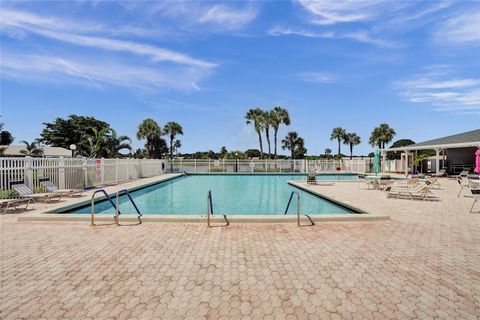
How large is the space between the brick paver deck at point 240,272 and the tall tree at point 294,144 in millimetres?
51220

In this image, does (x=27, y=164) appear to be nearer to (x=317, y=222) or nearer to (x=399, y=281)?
(x=317, y=222)

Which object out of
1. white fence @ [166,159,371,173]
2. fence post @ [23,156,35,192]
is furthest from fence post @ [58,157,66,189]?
white fence @ [166,159,371,173]

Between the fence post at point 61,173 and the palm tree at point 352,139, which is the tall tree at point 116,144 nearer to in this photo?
the fence post at point 61,173

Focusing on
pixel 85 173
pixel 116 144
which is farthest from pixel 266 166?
pixel 116 144

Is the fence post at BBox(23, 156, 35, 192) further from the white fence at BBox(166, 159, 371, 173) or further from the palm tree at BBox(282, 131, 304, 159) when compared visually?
the palm tree at BBox(282, 131, 304, 159)

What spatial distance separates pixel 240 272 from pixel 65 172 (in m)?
11.0

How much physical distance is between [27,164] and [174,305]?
961cm

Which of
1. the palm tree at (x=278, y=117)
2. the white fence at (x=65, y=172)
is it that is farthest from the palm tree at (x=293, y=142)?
the white fence at (x=65, y=172)

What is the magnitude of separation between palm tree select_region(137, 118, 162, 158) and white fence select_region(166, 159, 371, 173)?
1652cm

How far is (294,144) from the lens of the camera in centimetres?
5691

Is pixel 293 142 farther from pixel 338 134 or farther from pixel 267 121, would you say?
pixel 267 121

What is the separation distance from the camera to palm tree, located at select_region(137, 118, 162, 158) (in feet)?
139

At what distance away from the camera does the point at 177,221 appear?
20.5 feet

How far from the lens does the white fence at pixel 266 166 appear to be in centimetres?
2845
